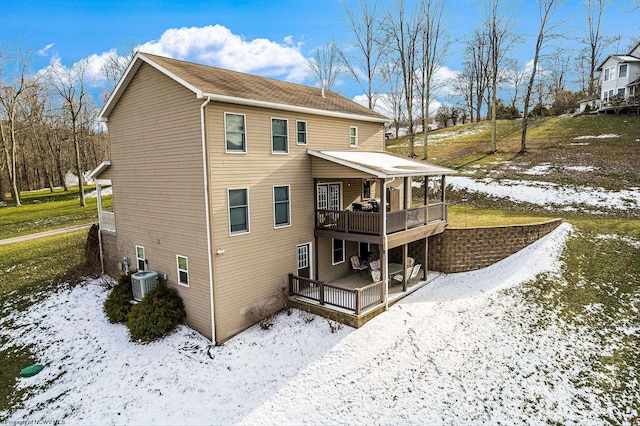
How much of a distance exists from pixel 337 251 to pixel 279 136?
615cm

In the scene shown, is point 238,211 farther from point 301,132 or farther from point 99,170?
point 99,170

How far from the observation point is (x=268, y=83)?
1656 cm

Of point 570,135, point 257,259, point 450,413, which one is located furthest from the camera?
point 570,135

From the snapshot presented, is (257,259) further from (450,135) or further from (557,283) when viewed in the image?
(450,135)

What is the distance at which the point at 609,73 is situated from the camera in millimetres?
43625

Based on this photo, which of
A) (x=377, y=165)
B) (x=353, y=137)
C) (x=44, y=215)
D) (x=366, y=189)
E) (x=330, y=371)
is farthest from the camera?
(x=44, y=215)

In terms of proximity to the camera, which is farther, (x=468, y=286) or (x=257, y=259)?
(x=468, y=286)

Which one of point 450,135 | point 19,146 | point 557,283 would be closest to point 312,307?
point 557,283

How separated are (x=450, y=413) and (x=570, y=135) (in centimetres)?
3685

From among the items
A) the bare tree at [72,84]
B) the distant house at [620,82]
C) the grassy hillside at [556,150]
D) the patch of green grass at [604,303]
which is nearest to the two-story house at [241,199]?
the patch of green grass at [604,303]

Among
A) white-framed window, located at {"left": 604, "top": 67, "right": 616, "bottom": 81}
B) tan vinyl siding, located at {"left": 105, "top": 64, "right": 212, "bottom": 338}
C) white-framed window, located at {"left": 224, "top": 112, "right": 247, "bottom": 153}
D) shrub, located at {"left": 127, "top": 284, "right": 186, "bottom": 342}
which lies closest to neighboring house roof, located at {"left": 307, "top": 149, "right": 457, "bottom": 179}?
white-framed window, located at {"left": 224, "top": 112, "right": 247, "bottom": 153}

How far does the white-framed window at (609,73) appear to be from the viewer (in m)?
42.8

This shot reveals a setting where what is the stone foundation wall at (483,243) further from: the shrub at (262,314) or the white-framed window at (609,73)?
the white-framed window at (609,73)

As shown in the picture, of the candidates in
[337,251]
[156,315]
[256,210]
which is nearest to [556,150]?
[337,251]
